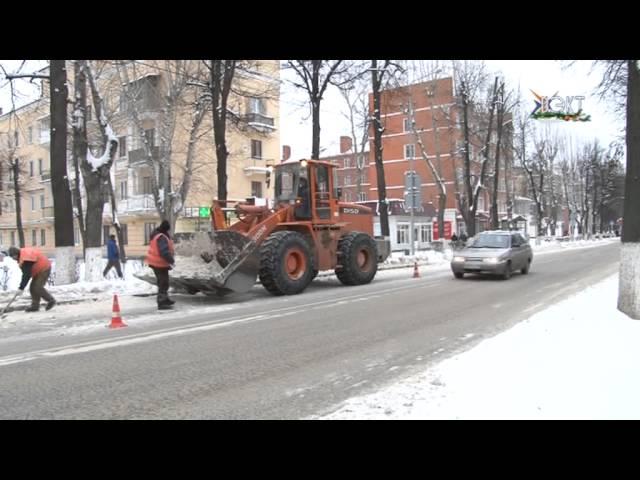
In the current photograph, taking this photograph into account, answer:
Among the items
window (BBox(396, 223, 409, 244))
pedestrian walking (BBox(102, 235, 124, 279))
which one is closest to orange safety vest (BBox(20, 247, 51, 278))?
pedestrian walking (BBox(102, 235, 124, 279))

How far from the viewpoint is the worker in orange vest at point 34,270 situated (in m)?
11.4

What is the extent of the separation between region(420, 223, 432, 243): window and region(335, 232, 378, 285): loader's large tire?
32.1 meters

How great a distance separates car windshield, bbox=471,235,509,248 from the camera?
17.8 metres

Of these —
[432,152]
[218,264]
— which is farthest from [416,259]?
[432,152]

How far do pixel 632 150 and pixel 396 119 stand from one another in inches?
2255

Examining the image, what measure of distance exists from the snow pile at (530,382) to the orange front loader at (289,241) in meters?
6.52

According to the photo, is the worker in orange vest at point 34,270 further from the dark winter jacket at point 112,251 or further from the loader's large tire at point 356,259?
the loader's large tire at point 356,259

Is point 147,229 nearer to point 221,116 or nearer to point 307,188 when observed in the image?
point 221,116

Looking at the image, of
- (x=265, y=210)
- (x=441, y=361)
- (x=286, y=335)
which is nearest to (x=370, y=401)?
(x=441, y=361)

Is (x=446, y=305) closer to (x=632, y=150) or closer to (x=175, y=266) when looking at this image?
(x=632, y=150)

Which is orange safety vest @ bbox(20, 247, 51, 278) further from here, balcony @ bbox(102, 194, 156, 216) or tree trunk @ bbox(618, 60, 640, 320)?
balcony @ bbox(102, 194, 156, 216)

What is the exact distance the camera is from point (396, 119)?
65.2 m

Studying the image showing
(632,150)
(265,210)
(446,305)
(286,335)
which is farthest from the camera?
(265,210)

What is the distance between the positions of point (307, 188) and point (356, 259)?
9.38 ft
